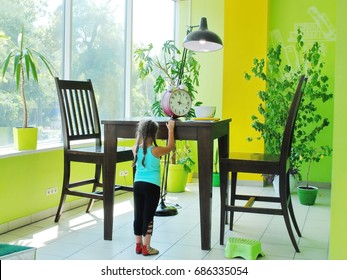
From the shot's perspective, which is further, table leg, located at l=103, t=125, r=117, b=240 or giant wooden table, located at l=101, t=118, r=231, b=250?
table leg, located at l=103, t=125, r=117, b=240

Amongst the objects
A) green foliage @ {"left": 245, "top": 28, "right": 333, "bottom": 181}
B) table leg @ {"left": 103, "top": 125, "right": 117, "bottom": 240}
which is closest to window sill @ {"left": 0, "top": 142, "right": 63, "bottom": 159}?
table leg @ {"left": 103, "top": 125, "right": 117, "bottom": 240}

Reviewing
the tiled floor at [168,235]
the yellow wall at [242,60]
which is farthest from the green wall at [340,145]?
the yellow wall at [242,60]

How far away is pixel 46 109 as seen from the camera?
3941mm

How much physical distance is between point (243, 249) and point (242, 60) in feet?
10.2

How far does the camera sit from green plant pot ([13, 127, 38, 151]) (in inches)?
136

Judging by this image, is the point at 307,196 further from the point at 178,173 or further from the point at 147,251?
the point at 147,251

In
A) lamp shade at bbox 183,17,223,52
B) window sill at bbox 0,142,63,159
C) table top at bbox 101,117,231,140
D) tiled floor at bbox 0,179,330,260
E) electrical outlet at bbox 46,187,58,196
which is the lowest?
Answer: tiled floor at bbox 0,179,330,260

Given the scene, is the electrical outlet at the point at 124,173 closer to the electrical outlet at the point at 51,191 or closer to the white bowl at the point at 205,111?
the electrical outlet at the point at 51,191

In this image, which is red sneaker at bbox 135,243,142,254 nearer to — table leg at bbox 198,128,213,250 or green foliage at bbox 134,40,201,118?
table leg at bbox 198,128,213,250

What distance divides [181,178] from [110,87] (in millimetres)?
1287

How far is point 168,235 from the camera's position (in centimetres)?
334

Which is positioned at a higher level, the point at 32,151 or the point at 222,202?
the point at 32,151

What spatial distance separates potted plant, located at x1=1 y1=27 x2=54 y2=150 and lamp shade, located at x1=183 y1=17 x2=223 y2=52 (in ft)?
3.87

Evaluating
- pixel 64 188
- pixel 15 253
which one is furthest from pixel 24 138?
pixel 15 253
